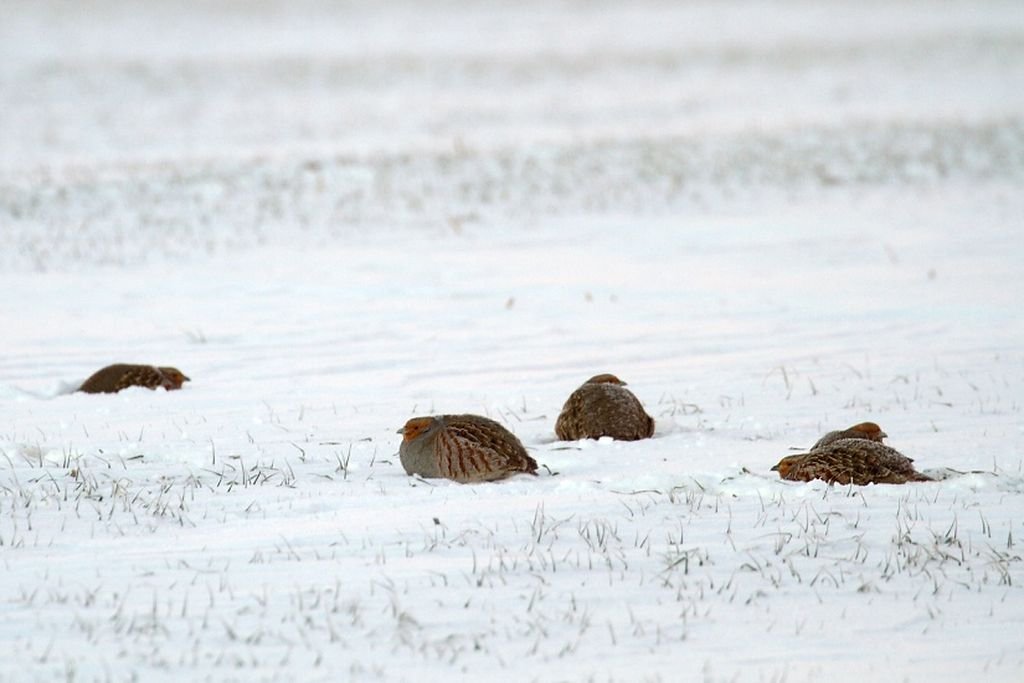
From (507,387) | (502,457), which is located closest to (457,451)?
(502,457)

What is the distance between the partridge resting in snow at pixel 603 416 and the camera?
7961mm

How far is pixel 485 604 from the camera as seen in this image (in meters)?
5.24

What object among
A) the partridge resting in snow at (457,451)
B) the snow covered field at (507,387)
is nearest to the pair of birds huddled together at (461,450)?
the partridge resting in snow at (457,451)

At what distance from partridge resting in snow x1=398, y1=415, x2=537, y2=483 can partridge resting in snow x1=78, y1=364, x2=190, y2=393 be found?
3.26 m

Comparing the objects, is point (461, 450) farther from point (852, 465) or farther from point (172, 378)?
point (172, 378)

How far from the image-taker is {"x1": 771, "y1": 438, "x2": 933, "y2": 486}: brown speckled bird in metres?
6.79

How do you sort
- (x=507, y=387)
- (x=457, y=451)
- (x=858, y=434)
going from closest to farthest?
(x=457, y=451)
(x=858, y=434)
(x=507, y=387)

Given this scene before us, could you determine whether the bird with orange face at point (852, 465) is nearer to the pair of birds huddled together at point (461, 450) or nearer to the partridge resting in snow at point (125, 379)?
the pair of birds huddled together at point (461, 450)

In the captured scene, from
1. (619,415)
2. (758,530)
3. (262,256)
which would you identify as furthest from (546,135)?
(758,530)

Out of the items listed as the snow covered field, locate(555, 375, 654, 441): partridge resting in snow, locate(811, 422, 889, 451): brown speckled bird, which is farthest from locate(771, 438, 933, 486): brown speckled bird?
locate(555, 375, 654, 441): partridge resting in snow

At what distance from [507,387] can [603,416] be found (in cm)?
196

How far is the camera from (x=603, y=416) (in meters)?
7.95

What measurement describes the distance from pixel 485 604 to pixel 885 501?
239 cm

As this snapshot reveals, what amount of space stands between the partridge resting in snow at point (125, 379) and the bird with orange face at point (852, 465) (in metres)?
4.87
